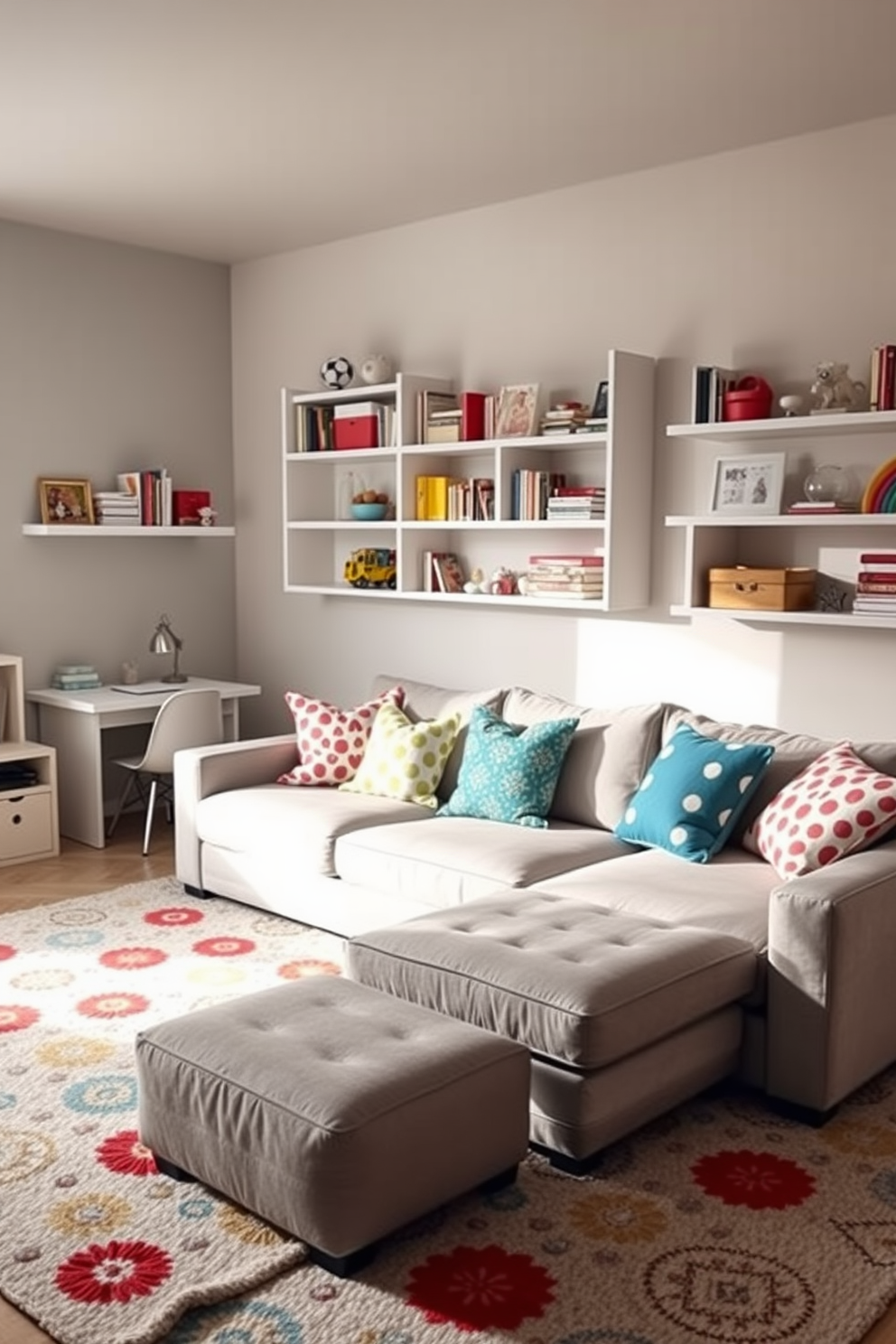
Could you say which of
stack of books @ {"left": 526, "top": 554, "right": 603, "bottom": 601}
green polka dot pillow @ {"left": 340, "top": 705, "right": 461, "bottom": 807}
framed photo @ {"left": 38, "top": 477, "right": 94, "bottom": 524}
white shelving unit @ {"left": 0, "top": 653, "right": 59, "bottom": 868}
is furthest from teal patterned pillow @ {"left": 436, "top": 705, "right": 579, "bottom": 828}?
framed photo @ {"left": 38, "top": 477, "right": 94, "bottom": 524}

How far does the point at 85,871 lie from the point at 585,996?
2.95 m

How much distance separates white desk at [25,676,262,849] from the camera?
5.40m

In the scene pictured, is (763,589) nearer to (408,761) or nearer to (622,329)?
(622,329)

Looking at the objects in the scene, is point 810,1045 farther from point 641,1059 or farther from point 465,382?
point 465,382

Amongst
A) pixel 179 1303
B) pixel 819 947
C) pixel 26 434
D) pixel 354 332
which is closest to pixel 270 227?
pixel 354 332

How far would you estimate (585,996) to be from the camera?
2764 millimetres

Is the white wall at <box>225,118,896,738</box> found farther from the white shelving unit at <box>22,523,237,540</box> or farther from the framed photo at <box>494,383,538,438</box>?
the white shelving unit at <box>22,523,237,540</box>

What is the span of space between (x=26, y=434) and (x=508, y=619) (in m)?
2.26

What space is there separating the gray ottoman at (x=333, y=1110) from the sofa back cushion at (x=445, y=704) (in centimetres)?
189

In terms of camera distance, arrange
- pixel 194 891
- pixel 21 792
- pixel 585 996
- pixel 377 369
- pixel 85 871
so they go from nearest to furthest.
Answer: pixel 585 996, pixel 194 891, pixel 85 871, pixel 21 792, pixel 377 369

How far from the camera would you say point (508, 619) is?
17.2 ft

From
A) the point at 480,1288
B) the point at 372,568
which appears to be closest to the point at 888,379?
the point at 372,568

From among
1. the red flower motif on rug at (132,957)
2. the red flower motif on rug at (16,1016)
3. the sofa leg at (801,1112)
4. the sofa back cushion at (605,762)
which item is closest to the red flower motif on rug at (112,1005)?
the red flower motif on rug at (16,1016)

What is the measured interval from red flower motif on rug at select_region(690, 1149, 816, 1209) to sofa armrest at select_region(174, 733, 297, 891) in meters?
2.48
